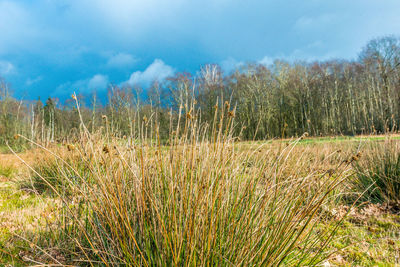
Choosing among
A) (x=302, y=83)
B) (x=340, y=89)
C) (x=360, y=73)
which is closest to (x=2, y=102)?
(x=302, y=83)

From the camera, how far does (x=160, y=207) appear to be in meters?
1.48

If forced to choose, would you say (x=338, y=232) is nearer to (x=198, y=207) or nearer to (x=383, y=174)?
(x=383, y=174)

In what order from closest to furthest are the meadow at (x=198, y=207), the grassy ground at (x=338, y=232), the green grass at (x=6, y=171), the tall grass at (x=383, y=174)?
the meadow at (x=198, y=207) < the grassy ground at (x=338, y=232) < the tall grass at (x=383, y=174) < the green grass at (x=6, y=171)

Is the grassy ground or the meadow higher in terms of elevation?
the meadow

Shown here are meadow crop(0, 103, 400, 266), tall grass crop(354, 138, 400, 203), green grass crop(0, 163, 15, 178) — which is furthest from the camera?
green grass crop(0, 163, 15, 178)

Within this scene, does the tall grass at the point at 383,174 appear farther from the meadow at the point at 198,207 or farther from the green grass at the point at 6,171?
the green grass at the point at 6,171

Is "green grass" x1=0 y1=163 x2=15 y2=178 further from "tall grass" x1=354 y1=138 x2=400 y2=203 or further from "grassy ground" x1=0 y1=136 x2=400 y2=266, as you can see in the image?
"tall grass" x1=354 y1=138 x2=400 y2=203

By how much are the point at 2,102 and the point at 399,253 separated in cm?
3103

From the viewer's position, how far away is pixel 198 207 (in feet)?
4.10

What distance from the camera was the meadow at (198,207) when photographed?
1326mm

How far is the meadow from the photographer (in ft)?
4.35

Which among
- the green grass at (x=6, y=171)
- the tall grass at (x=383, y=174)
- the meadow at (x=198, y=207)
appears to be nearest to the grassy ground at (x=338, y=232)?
the meadow at (x=198, y=207)

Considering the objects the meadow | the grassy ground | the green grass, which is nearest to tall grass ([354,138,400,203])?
the meadow

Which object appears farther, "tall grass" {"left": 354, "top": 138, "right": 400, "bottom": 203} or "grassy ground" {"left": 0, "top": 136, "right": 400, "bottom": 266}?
"tall grass" {"left": 354, "top": 138, "right": 400, "bottom": 203}
